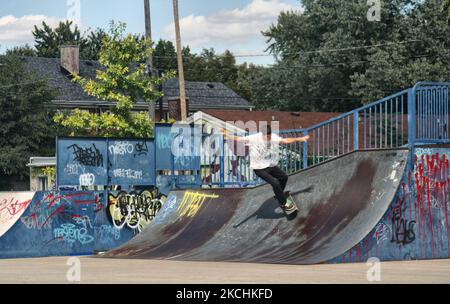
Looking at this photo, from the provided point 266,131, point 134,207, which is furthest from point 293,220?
point 134,207

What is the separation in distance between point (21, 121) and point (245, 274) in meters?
53.4

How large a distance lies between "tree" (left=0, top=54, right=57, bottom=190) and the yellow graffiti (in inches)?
1660

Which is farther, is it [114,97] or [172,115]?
[172,115]

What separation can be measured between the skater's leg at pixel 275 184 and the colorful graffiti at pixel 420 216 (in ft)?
7.83

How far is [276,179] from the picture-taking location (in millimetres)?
16562

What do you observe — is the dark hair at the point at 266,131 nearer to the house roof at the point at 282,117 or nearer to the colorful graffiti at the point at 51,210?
the colorful graffiti at the point at 51,210

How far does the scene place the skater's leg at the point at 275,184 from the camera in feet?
54.0

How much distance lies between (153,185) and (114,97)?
1821 centimetres

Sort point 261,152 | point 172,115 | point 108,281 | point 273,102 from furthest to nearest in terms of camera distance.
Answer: point 273,102 < point 172,115 < point 261,152 < point 108,281

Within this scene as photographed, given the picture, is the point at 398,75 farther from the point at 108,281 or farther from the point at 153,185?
the point at 108,281

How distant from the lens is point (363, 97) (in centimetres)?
6366

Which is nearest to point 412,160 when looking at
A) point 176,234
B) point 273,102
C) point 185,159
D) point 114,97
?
point 176,234

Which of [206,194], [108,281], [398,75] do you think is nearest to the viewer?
[108,281]

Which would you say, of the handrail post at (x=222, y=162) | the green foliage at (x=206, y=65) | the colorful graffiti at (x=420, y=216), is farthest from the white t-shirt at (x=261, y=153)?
the green foliage at (x=206, y=65)
